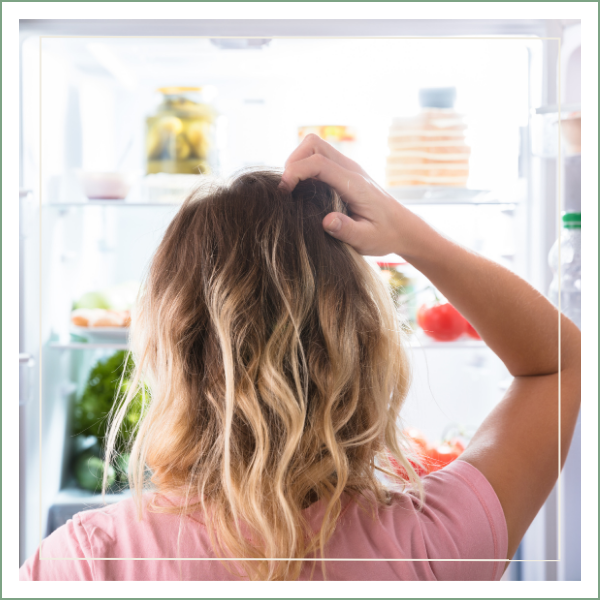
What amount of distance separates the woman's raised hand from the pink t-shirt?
33 cm

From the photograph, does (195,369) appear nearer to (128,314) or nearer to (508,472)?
(508,472)

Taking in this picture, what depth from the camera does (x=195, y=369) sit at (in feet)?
2.31

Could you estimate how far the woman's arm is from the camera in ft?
2.41

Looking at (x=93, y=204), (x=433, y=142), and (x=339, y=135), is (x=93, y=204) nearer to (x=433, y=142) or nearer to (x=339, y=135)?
(x=339, y=135)

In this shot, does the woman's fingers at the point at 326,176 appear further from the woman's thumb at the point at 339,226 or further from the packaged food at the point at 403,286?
the packaged food at the point at 403,286

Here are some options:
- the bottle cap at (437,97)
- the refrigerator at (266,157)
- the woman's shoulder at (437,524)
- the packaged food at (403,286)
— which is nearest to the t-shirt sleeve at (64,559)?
the refrigerator at (266,157)

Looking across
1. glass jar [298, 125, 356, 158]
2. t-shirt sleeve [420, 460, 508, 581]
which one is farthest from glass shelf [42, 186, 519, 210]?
t-shirt sleeve [420, 460, 508, 581]

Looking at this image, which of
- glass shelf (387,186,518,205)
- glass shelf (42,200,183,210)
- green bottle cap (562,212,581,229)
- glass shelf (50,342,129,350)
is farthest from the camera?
glass shelf (50,342,129,350)

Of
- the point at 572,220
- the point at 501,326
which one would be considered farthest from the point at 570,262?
the point at 501,326

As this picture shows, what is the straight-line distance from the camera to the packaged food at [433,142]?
103 cm

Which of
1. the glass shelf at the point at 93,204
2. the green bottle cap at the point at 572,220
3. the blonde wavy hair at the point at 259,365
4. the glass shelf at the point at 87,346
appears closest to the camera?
the blonde wavy hair at the point at 259,365

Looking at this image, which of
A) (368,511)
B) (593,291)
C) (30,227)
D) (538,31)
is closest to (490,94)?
(538,31)

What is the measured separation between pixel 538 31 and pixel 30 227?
994 millimetres

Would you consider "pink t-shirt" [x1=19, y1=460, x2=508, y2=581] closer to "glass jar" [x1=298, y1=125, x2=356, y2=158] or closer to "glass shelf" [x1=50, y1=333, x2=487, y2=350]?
"glass shelf" [x1=50, y1=333, x2=487, y2=350]
